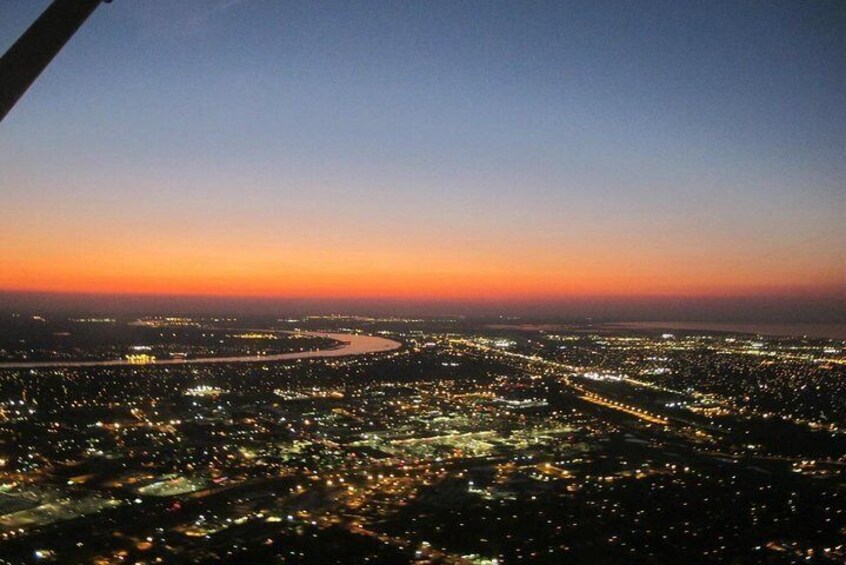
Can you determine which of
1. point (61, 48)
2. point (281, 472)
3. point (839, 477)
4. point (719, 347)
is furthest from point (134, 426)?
point (719, 347)

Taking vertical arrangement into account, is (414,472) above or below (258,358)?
above

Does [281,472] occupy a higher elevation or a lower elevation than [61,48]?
lower

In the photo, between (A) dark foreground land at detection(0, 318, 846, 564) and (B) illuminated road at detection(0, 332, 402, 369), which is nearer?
(A) dark foreground land at detection(0, 318, 846, 564)

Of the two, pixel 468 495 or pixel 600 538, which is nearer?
pixel 600 538

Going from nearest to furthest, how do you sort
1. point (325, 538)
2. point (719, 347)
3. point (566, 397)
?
point (325, 538) < point (566, 397) < point (719, 347)

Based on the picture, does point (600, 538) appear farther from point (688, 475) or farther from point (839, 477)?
point (839, 477)

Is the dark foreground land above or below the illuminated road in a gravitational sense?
above

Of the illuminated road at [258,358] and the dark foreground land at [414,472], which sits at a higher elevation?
the dark foreground land at [414,472]

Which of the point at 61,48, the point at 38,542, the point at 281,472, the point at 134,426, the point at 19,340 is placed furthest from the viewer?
the point at 19,340

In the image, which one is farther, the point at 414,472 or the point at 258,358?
the point at 258,358

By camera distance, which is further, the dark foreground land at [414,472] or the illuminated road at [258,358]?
the illuminated road at [258,358]
